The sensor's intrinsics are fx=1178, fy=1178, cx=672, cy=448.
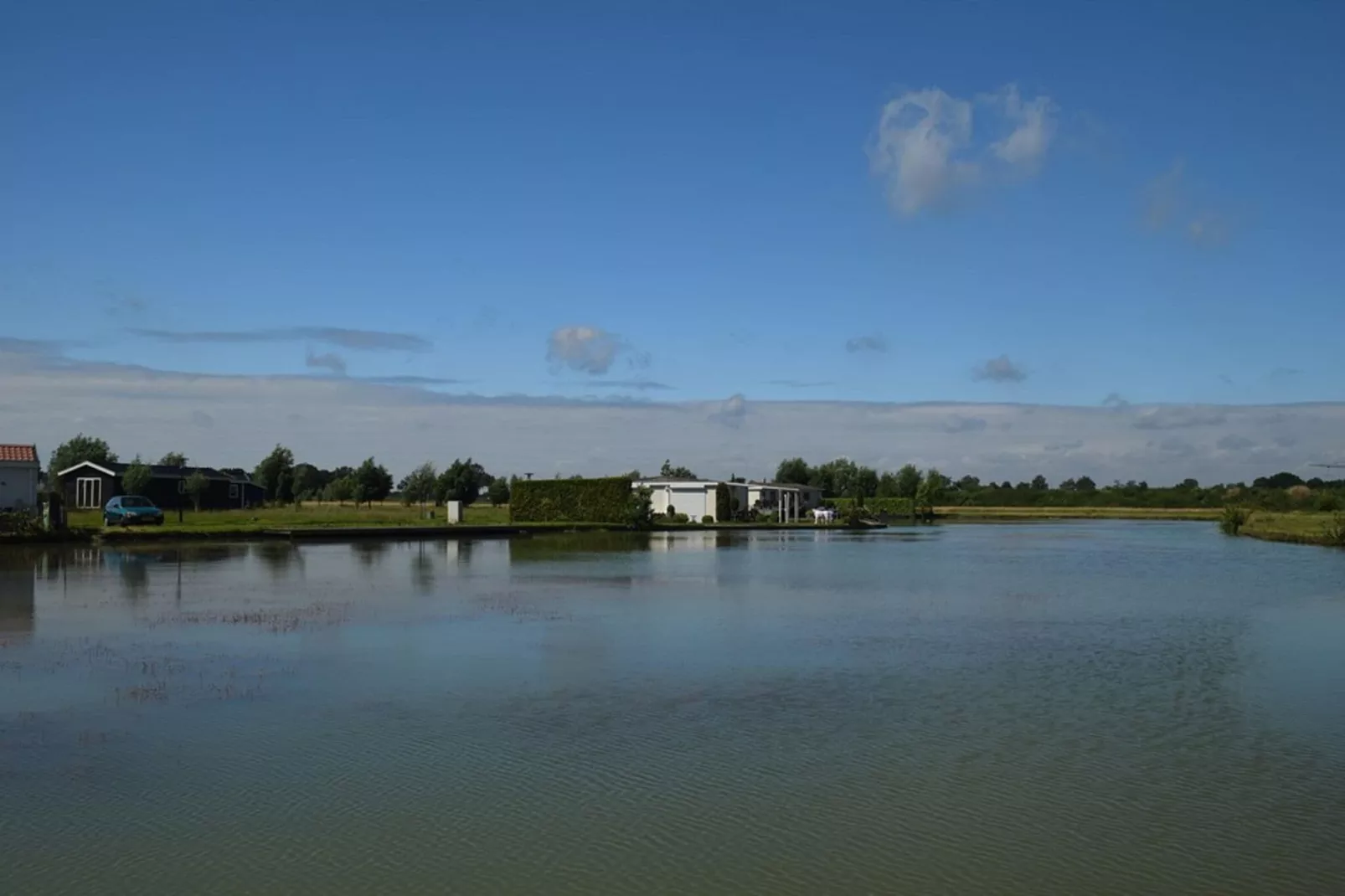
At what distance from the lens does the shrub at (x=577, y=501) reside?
50375 mm

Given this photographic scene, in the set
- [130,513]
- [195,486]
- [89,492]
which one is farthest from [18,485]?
[89,492]

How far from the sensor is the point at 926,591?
22328mm

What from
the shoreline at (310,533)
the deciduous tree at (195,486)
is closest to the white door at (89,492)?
the deciduous tree at (195,486)

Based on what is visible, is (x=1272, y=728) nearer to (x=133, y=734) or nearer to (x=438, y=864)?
(x=438, y=864)

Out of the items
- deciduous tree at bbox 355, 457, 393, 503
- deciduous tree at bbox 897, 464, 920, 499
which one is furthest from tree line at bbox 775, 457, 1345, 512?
deciduous tree at bbox 355, 457, 393, 503

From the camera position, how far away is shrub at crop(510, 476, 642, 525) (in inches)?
1983

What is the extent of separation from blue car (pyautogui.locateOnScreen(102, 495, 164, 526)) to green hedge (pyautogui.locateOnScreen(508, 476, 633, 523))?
17.3 metres

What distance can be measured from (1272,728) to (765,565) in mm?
19220

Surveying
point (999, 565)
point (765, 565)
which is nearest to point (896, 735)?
point (765, 565)

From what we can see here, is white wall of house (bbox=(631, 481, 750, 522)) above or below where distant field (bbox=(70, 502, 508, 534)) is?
above

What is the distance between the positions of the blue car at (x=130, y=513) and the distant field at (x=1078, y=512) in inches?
2311

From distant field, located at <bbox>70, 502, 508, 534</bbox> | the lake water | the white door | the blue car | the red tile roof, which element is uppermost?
the red tile roof

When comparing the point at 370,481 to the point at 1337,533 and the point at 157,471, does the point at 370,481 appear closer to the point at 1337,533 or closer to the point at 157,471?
the point at 157,471

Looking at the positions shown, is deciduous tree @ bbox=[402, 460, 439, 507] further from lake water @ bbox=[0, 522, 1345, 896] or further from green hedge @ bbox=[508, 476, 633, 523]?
lake water @ bbox=[0, 522, 1345, 896]
